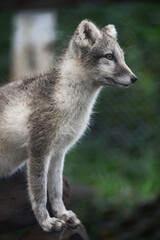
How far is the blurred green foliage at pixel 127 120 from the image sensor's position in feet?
30.6

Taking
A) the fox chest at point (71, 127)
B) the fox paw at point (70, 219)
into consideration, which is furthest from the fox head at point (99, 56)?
the fox paw at point (70, 219)

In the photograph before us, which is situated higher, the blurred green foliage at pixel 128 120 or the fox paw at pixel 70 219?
the fox paw at pixel 70 219

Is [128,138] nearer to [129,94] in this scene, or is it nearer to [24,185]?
[129,94]

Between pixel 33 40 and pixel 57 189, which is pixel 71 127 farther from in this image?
pixel 33 40

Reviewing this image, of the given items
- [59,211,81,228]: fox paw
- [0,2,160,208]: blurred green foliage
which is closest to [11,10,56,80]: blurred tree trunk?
[0,2,160,208]: blurred green foliage

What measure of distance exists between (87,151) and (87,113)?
4.50 m

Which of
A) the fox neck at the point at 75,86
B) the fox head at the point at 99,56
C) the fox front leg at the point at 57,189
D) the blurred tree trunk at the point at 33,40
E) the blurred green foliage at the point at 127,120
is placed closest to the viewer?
the fox head at the point at 99,56

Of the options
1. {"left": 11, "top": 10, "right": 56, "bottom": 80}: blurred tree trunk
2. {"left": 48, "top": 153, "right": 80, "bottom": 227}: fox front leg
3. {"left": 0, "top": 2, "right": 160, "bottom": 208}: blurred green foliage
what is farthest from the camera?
{"left": 11, "top": 10, "right": 56, "bottom": 80}: blurred tree trunk

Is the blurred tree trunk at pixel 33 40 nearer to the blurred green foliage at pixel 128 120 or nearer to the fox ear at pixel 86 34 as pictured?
the blurred green foliage at pixel 128 120

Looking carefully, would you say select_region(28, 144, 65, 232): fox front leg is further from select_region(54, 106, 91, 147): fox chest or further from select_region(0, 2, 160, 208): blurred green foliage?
select_region(0, 2, 160, 208): blurred green foliage

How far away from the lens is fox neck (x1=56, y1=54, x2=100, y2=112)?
17.9 ft

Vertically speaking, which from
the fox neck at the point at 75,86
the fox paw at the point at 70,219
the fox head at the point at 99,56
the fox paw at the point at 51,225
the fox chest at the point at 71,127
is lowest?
the fox paw at the point at 70,219

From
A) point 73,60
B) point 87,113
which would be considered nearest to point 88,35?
point 73,60

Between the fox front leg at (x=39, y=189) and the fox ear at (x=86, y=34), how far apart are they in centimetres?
96
